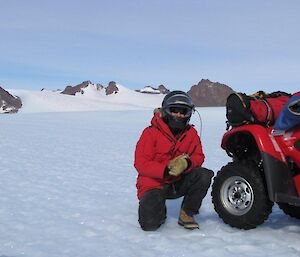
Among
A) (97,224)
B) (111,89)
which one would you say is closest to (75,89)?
(111,89)

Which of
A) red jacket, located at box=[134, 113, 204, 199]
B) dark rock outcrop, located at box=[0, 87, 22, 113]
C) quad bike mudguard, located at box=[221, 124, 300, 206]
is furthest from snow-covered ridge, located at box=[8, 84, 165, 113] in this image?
quad bike mudguard, located at box=[221, 124, 300, 206]

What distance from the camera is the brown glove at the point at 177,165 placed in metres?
4.20

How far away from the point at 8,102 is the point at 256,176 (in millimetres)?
57432

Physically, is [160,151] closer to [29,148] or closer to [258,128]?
[258,128]

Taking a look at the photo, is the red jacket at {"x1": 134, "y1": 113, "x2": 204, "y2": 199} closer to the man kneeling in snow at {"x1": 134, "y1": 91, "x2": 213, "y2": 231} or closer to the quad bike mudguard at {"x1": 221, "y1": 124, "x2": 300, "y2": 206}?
the man kneeling in snow at {"x1": 134, "y1": 91, "x2": 213, "y2": 231}

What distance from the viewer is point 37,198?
5797 millimetres

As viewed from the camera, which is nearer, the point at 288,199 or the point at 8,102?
the point at 288,199

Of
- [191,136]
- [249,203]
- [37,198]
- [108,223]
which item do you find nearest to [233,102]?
[191,136]

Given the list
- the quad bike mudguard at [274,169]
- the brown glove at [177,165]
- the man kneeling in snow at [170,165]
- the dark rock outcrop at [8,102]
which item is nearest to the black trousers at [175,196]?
the man kneeling in snow at [170,165]

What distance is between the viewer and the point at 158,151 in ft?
14.5

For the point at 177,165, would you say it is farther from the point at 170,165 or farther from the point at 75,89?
the point at 75,89

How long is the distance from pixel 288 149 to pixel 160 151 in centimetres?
118

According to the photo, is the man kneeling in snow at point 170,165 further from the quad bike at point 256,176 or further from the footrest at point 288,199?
the footrest at point 288,199

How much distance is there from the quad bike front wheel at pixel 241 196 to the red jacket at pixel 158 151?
0.34 metres
